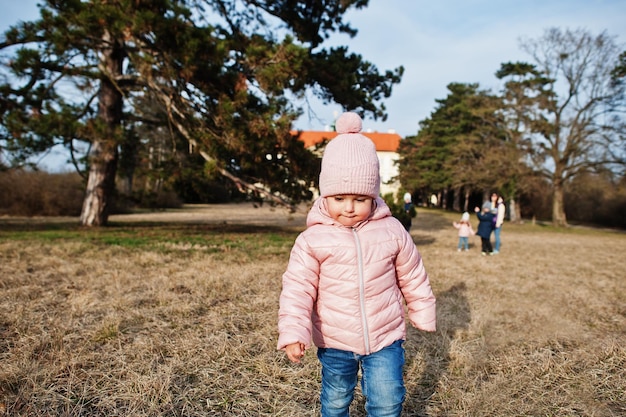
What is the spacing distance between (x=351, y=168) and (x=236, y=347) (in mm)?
1833

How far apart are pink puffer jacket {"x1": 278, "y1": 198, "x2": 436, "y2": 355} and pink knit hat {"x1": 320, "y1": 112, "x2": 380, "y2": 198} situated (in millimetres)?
154

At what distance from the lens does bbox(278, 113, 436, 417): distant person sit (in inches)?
69.5

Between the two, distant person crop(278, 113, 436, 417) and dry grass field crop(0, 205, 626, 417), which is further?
dry grass field crop(0, 205, 626, 417)

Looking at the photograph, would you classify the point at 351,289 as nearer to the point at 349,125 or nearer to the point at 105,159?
the point at 349,125

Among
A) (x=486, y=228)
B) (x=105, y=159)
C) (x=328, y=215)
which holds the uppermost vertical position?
(x=105, y=159)

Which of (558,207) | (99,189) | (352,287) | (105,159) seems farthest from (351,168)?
(558,207)

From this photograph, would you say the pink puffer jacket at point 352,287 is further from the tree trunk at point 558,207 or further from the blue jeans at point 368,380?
the tree trunk at point 558,207

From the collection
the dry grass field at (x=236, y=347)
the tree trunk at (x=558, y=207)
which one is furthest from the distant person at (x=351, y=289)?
the tree trunk at (x=558, y=207)

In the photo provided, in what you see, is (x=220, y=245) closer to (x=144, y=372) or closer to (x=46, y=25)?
(x=46, y=25)

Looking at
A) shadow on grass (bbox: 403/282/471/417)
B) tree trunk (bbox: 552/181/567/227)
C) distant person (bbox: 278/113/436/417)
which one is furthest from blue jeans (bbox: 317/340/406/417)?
tree trunk (bbox: 552/181/567/227)

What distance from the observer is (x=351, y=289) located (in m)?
1.80

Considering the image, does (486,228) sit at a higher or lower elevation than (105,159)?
lower

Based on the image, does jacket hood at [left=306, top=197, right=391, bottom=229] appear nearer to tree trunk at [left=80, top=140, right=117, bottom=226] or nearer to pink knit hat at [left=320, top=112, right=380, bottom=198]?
pink knit hat at [left=320, top=112, right=380, bottom=198]

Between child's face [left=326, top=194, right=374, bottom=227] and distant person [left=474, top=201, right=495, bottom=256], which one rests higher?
child's face [left=326, top=194, right=374, bottom=227]
